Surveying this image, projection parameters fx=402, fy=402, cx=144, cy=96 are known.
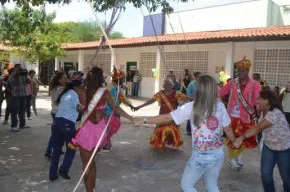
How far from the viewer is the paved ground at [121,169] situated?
5680 mm

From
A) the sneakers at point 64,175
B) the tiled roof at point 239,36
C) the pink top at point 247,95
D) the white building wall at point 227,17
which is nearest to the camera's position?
the sneakers at point 64,175

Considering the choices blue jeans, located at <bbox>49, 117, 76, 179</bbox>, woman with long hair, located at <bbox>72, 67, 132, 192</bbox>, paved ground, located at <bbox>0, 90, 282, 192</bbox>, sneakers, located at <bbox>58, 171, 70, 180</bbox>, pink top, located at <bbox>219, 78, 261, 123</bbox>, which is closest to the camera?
woman with long hair, located at <bbox>72, 67, 132, 192</bbox>

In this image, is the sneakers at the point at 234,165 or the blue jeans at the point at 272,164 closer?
the blue jeans at the point at 272,164

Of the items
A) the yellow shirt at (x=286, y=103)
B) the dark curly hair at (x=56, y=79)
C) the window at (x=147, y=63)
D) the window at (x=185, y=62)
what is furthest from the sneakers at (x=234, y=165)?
the window at (x=147, y=63)

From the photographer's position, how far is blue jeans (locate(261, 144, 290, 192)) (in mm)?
4508

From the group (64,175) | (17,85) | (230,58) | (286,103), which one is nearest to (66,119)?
(64,175)

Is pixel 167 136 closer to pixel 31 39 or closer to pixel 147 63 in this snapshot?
pixel 147 63

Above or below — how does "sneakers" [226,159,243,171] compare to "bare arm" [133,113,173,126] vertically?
below

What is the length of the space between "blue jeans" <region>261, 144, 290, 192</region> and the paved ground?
3.50 ft

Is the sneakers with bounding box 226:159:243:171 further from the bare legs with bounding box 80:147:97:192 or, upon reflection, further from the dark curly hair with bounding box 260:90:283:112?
the bare legs with bounding box 80:147:97:192

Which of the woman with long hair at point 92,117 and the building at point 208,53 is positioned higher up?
the building at point 208,53

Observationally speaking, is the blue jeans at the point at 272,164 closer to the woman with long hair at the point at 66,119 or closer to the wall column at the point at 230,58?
the woman with long hair at the point at 66,119

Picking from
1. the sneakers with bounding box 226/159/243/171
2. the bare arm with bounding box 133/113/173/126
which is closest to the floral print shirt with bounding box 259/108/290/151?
the bare arm with bounding box 133/113/173/126

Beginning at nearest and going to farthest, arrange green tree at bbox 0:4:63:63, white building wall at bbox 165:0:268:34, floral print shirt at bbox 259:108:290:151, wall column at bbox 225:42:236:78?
1. floral print shirt at bbox 259:108:290:151
2. wall column at bbox 225:42:236:78
3. white building wall at bbox 165:0:268:34
4. green tree at bbox 0:4:63:63
